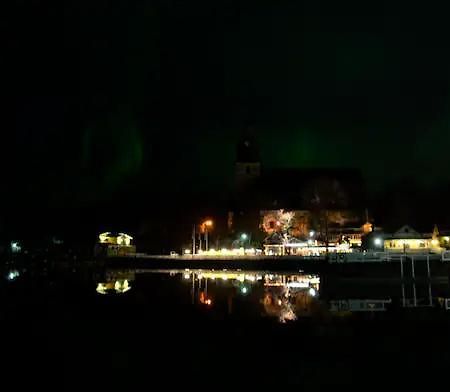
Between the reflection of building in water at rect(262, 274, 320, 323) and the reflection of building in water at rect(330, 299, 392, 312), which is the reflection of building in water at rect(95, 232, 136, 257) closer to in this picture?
the reflection of building in water at rect(262, 274, 320, 323)

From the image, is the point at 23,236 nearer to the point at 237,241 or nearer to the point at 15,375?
the point at 237,241

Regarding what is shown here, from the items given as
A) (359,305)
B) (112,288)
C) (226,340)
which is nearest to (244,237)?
(112,288)

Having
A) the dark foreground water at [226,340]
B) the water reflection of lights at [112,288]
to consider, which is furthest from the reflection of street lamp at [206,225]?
the dark foreground water at [226,340]

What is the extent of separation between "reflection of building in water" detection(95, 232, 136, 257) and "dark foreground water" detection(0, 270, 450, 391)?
45082 millimetres

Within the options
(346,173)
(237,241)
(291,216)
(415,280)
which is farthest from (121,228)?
(415,280)

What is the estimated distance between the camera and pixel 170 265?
62.6 metres

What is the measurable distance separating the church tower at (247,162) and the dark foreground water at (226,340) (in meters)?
55.5

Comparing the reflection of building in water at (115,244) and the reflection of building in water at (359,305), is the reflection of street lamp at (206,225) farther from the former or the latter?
the reflection of building in water at (359,305)

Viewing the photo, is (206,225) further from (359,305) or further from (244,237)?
(359,305)

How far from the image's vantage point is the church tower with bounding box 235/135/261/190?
285ft

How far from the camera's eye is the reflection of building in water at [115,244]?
253 ft

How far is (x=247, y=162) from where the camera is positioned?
87.8 metres

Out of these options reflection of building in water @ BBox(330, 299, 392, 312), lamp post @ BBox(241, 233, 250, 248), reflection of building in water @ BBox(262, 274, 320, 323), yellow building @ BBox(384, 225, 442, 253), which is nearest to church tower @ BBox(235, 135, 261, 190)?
lamp post @ BBox(241, 233, 250, 248)

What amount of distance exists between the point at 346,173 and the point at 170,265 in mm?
33152
